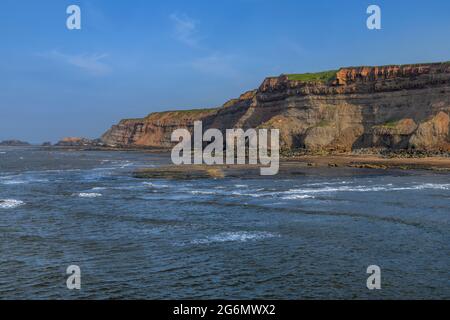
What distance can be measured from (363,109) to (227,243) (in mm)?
80443

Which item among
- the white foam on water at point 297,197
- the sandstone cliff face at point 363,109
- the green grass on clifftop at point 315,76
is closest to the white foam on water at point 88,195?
the white foam on water at point 297,197

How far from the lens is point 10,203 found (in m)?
31.7

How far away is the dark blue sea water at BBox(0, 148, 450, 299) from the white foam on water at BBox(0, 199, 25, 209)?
0.40 feet

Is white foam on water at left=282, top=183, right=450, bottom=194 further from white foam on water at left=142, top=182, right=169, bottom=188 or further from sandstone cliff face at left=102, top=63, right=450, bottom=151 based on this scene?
sandstone cliff face at left=102, top=63, right=450, bottom=151

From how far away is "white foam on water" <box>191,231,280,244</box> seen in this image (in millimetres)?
20359

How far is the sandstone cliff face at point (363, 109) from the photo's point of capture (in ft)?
264

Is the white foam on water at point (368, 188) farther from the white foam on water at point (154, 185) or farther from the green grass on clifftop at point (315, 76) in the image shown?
the green grass on clifftop at point (315, 76)

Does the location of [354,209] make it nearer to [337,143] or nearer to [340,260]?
[340,260]

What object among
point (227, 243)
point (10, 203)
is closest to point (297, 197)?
point (227, 243)

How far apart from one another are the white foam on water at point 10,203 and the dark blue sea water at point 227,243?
12 centimetres

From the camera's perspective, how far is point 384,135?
83750 millimetres

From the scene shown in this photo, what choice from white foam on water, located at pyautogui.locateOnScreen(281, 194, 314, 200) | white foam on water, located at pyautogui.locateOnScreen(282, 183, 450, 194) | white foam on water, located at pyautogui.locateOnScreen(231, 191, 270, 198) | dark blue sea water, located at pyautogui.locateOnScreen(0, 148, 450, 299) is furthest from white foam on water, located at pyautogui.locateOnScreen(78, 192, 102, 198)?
white foam on water, located at pyautogui.locateOnScreen(282, 183, 450, 194)

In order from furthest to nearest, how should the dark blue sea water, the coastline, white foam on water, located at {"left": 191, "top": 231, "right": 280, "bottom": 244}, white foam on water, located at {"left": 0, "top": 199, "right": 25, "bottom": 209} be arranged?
the coastline → white foam on water, located at {"left": 0, "top": 199, "right": 25, "bottom": 209} → white foam on water, located at {"left": 191, "top": 231, "right": 280, "bottom": 244} → the dark blue sea water

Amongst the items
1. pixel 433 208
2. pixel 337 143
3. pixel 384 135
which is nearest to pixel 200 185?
pixel 433 208
